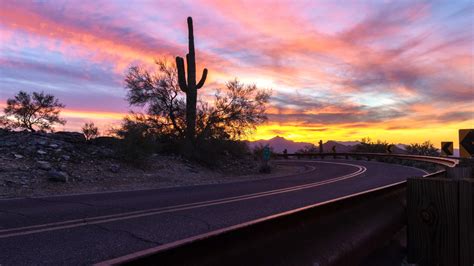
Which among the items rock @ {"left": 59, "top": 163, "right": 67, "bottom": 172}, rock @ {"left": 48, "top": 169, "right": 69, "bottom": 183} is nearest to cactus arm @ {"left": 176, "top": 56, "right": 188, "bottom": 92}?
rock @ {"left": 59, "top": 163, "right": 67, "bottom": 172}

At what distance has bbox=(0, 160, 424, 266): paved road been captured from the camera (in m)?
6.24

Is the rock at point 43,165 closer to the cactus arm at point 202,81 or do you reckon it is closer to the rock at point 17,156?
the rock at point 17,156

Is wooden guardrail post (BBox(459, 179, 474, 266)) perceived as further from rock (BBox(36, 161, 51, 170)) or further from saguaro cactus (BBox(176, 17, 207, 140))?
saguaro cactus (BBox(176, 17, 207, 140))

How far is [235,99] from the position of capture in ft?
94.2

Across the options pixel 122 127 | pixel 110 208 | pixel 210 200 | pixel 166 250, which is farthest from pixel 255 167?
pixel 166 250

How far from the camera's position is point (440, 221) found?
4.48 m

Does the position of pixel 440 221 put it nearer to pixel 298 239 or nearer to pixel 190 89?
pixel 298 239

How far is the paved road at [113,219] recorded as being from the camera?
624 centimetres

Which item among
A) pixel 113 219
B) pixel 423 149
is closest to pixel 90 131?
pixel 113 219

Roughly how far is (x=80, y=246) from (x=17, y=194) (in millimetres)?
7916

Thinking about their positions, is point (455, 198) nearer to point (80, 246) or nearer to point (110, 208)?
Answer: point (80, 246)

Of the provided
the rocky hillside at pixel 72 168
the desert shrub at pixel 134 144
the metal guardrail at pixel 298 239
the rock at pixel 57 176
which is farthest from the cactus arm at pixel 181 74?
the metal guardrail at pixel 298 239

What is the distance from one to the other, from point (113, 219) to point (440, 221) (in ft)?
20.7

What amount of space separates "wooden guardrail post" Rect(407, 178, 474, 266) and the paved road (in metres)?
3.84
